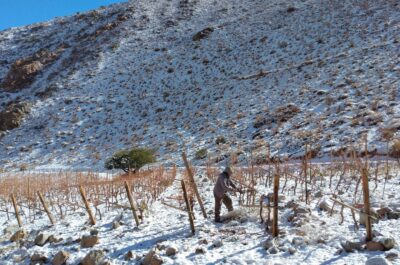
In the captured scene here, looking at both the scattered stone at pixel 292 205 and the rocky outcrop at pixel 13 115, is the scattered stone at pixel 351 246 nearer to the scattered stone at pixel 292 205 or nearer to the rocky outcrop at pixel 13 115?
the scattered stone at pixel 292 205

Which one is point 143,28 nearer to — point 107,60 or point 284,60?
point 107,60

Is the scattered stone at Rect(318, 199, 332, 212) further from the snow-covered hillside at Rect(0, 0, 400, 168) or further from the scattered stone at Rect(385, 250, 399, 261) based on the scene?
the snow-covered hillside at Rect(0, 0, 400, 168)

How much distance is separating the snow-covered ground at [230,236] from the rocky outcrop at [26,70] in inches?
1188

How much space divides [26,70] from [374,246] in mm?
37253

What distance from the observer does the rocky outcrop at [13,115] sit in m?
29.3

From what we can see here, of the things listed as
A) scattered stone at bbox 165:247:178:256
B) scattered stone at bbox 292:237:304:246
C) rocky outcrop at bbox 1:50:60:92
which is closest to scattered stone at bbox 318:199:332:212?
scattered stone at bbox 292:237:304:246

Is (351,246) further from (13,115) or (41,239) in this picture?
(13,115)

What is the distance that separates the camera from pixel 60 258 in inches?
234

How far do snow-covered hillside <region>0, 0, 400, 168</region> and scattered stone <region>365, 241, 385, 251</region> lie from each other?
8.94m

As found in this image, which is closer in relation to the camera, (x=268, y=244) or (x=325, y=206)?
(x=268, y=244)

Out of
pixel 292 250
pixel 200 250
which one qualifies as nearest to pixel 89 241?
pixel 200 250

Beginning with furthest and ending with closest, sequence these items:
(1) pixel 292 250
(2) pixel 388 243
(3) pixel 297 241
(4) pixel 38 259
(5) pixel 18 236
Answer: (5) pixel 18 236
(4) pixel 38 259
(3) pixel 297 241
(1) pixel 292 250
(2) pixel 388 243

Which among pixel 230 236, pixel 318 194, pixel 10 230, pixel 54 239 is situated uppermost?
pixel 318 194

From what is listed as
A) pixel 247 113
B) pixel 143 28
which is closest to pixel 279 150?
pixel 247 113
